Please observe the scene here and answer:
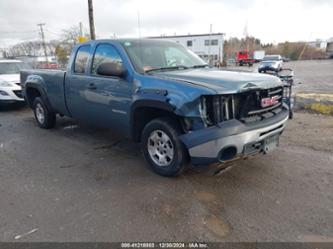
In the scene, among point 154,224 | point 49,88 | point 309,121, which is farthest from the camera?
point 309,121

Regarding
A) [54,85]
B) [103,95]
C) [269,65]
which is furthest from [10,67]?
[269,65]

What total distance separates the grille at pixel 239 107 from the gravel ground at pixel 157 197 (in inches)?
36.4

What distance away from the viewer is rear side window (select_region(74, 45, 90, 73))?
4.62m

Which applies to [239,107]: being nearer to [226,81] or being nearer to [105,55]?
[226,81]

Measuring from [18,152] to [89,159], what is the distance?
1561mm

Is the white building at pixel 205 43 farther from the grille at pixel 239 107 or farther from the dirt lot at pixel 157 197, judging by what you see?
the grille at pixel 239 107

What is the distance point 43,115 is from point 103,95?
9.64 feet

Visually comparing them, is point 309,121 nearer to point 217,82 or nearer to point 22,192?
point 217,82

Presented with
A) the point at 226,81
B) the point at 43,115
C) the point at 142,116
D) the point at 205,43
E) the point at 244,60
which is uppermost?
the point at 205,43

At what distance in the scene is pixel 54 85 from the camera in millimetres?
5441

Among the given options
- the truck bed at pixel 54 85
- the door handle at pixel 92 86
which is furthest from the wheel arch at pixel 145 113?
the truck bed at pixel 54 85

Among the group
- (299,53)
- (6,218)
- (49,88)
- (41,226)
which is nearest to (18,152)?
(49,88)

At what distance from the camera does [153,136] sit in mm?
3617

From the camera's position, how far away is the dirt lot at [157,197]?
255cm
